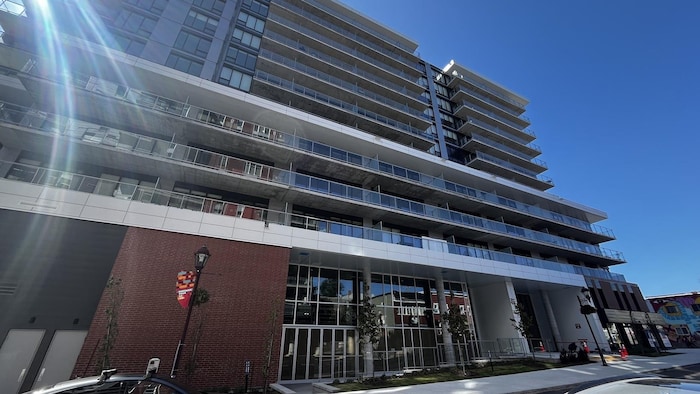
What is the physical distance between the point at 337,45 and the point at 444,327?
3017cm

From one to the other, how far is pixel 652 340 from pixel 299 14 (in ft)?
164

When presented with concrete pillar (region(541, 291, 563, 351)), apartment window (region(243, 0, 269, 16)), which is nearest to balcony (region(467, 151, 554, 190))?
concrete pillar (region(541, 291, 563, 351))

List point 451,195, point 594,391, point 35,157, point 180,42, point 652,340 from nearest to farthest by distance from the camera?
point 594,391 → point 35,157 → point 180,42 → point 451,195 → point 652,340

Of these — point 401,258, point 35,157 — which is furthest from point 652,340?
point 35,157

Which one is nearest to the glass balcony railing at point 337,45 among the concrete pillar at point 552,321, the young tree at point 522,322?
the young tree at point 522,322

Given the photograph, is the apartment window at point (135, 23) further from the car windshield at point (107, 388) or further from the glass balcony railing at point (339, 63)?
the car windshield at point (107, 388)

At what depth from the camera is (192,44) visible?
24.2 metres

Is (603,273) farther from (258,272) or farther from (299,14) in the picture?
(299,14)

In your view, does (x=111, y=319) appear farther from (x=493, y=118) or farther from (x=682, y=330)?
(x=682, y=330)

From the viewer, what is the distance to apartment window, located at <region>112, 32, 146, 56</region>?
→ 70.1 ft

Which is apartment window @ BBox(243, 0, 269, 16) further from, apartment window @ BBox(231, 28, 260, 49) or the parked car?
the parked car

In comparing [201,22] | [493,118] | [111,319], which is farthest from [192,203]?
[493,118]

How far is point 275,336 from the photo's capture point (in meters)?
13.2

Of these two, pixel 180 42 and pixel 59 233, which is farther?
pixel 180 42
